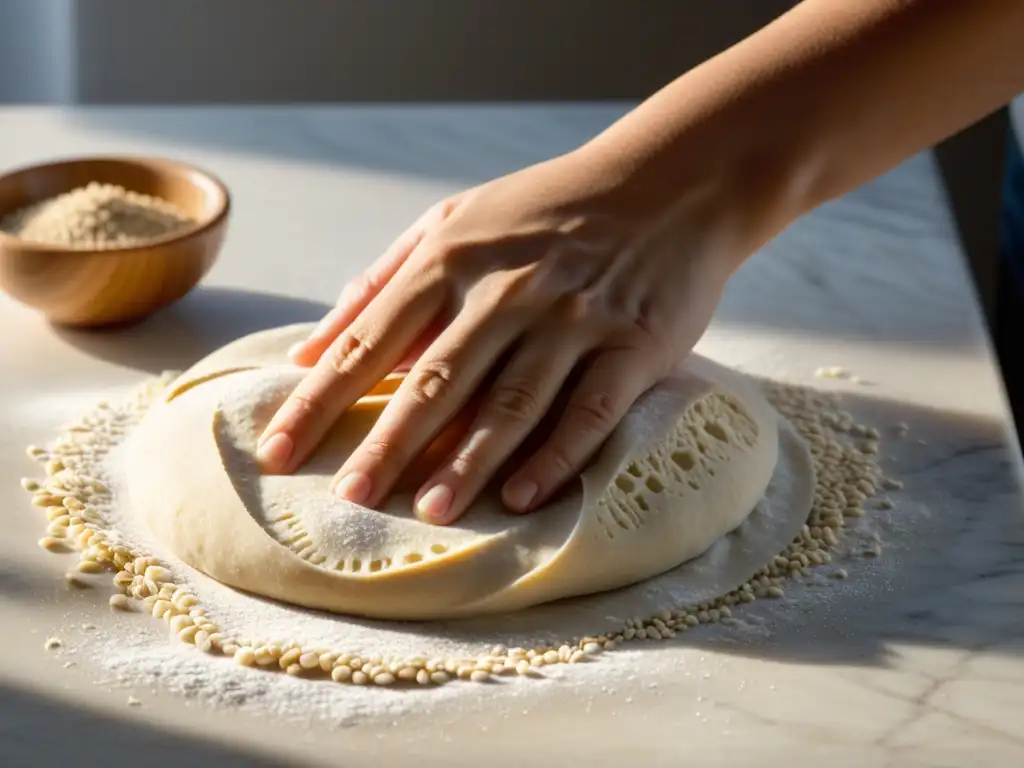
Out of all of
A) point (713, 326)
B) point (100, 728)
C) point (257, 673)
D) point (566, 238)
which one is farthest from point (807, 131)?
→ point (100, 728)

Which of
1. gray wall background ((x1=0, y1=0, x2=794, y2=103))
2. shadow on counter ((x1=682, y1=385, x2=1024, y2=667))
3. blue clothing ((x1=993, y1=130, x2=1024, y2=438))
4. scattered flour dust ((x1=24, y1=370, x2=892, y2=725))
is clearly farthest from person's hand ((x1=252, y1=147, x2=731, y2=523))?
gray wall background ((x1=0, y1=0, x2=794, y2=103))

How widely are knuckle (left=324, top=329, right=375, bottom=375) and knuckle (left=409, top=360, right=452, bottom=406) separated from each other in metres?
0.06

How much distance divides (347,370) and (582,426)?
211 mm

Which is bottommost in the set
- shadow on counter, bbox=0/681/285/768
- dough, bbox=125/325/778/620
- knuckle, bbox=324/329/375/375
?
shadow on counter, bbox=0/681/285/768

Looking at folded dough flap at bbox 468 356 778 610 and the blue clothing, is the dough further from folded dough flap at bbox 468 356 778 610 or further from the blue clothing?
the blue clothing

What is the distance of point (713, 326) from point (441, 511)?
626 millimetres

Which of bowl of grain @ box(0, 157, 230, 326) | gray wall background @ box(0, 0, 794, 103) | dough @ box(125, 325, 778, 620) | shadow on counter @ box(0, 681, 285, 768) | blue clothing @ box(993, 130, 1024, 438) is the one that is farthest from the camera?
gray wall background @ box(0, 0, 794, 103)

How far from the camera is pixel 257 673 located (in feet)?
3.54

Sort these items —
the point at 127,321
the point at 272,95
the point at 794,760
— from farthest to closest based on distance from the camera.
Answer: the point at 272,95 < the point at 127,321 < the point at 794,760

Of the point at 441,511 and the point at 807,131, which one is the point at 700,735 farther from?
the point at 807,131

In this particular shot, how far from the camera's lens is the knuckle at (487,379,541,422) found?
1180 millimetres

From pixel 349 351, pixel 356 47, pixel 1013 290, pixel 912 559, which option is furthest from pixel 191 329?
pixel 356 47

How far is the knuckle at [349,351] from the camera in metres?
1.22

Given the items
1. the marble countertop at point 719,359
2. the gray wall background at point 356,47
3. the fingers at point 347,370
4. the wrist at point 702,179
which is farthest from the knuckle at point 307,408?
the gray wall background at point 356,47
